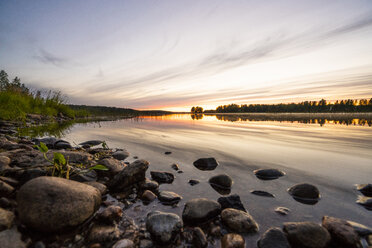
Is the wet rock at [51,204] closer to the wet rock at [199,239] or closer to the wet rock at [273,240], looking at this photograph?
the wet rock at [199,239]

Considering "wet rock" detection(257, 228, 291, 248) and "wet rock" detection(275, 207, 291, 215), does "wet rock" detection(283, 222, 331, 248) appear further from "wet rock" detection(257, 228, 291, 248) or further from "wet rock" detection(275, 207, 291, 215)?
"wet rock" detection(275, 207, 291, 215)

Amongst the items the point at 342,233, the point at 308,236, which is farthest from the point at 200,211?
the point at 342,233

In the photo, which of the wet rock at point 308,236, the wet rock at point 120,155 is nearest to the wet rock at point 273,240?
the wet rock at point 308,236

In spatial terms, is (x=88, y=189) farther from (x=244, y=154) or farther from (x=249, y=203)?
(x=244, y=154)

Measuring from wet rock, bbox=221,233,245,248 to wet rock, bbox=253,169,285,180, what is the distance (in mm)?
2175

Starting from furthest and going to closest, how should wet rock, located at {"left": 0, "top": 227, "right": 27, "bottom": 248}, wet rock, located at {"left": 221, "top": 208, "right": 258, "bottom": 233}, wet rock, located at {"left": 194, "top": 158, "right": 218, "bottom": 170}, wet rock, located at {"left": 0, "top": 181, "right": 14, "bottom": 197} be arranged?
1. wet rock, located at {"left": 194, "top": 158, "right": 218, "bottom": 170}
2. wet rock, located at {"left": 0, "top": 181, "right": 14, "bottom": 197}
3. wet rock, located at {"left": 221, "top": 208, "right": 258, "bottom": 233}
4. wet rock, located at {"left": 0, "top": 227, "right": 27, "bottom": 248}

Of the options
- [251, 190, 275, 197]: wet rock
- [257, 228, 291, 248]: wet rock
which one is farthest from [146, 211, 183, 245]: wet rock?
[251, 190, 275, 197]: wet rock

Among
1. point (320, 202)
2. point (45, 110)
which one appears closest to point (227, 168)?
point (320, 202)

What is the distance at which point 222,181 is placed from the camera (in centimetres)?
347

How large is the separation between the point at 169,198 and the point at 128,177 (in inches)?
41.9

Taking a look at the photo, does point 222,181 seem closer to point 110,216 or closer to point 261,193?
point 261,193

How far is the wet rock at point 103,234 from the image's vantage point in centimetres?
189

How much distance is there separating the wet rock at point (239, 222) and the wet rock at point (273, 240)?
192 mm

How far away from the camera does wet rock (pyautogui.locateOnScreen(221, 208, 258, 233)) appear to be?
2.11 meters
